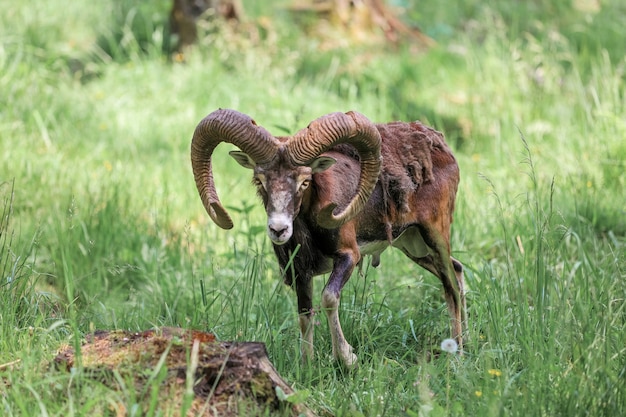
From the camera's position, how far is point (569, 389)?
14.3 feet

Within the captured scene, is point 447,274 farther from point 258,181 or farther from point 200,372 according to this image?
point 200,372

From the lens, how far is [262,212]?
29.4 ft

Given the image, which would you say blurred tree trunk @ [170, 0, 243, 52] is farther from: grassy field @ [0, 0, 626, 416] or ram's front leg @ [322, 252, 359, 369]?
ram's front leg @ [322, 252, 359, 369]

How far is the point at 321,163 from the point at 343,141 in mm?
179

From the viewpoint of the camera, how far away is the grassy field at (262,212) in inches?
191

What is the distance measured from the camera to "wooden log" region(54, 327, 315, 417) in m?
4.20

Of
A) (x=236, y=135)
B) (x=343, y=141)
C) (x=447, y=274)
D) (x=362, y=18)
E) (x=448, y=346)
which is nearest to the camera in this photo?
(x=448, y=346)

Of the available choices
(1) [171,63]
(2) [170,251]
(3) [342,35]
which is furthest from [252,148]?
(3) [342,35]

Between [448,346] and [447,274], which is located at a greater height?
[448,346]

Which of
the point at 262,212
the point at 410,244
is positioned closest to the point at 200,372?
the point at 410,244

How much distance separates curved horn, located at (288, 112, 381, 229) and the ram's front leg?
0.28 m

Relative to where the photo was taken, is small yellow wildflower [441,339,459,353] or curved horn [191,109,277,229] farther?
curved horn [191,109,277,229]

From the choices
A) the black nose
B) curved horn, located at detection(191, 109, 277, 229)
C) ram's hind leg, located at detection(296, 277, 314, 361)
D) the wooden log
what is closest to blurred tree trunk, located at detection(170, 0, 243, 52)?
curved horn, located at detection(191, 109, 277, 229)

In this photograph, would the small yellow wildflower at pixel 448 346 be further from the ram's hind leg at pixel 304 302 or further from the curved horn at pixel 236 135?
the curved horn at pixel 236 135
